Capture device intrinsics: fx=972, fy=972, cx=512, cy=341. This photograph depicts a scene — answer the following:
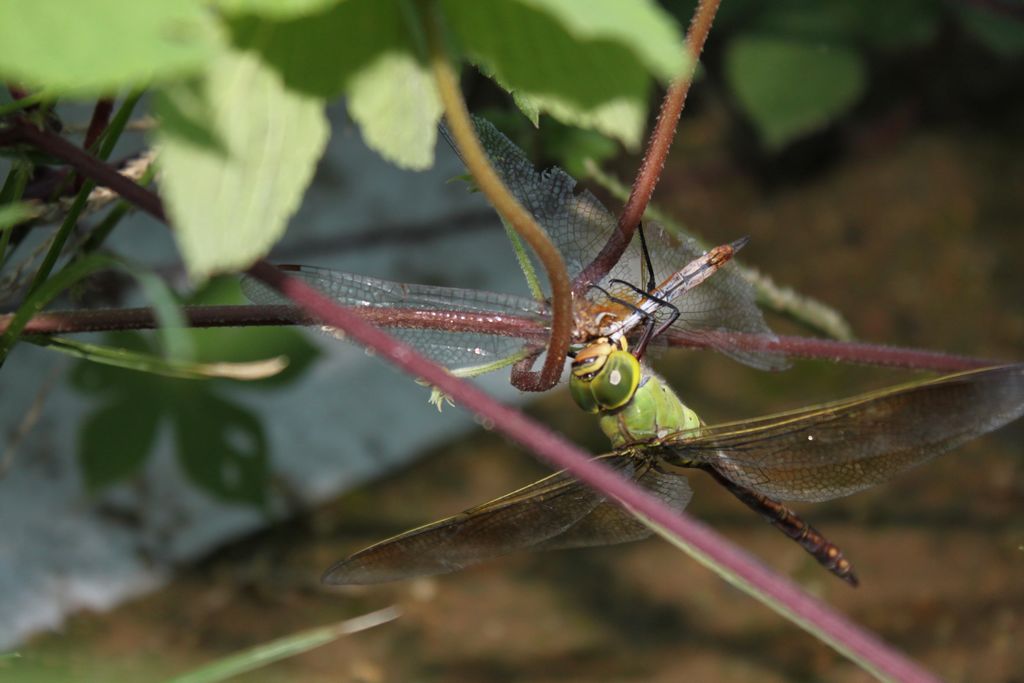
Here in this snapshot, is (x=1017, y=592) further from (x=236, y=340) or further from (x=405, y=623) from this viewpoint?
(x=236, y=340)

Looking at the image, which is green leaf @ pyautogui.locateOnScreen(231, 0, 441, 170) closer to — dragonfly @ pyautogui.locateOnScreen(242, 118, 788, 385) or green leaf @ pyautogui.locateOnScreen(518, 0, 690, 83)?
green leaf @ pyautogui.locateOnScreen(518, 0, 690, 83)

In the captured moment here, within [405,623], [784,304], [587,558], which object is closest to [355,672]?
[405,623]

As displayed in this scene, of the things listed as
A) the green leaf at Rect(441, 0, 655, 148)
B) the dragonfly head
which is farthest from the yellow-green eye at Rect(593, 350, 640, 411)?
the green leaf at Rect(441, 0, 655, 148)

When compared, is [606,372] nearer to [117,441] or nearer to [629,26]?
[629,26]

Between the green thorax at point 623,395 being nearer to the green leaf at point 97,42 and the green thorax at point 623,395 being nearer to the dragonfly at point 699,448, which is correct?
the dragonfly at point 699,448

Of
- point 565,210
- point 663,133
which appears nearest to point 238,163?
point 663,133

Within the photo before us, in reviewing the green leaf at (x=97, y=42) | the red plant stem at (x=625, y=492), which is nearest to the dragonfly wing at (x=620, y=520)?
the red plant stem at (x=625, y=492)

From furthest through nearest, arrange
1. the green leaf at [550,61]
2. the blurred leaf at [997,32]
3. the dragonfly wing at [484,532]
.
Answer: the blurred leaf at [997,32] → the dragonfly wing at [484,532] → the green leaf at [550,61]
